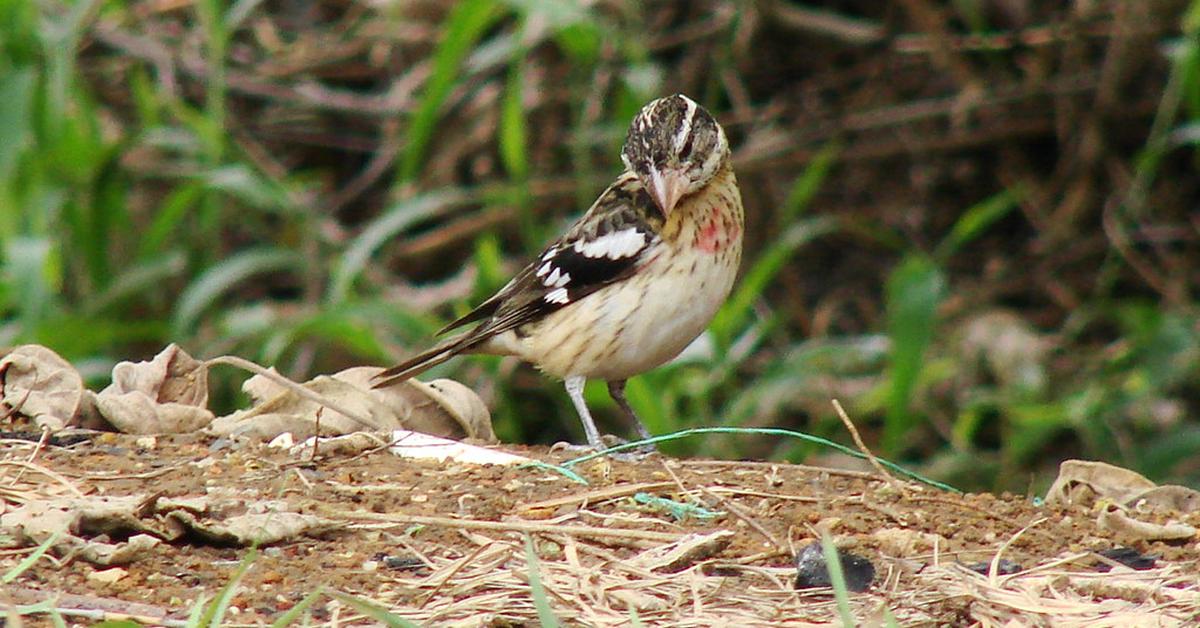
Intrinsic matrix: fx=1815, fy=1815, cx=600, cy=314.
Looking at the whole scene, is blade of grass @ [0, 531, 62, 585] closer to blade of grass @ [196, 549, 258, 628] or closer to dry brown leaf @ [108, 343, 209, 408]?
blade of grass @ [196, 549, 258, 628]

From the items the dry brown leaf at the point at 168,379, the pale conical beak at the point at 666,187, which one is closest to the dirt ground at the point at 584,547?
the dry brown leaf at the point at 168,379

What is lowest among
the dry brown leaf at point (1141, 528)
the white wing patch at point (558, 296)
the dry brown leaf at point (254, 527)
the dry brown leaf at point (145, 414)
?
the dry brown leaf at point (254, 527)

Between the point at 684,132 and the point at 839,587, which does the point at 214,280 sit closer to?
the point at 684,132

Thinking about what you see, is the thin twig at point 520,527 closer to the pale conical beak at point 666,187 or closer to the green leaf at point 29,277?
the pale conical beak at point 666,187

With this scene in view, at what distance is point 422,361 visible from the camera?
217 inches

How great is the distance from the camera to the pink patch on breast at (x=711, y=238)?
214 inches

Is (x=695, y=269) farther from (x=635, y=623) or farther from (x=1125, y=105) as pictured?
(x=1125, y=105)

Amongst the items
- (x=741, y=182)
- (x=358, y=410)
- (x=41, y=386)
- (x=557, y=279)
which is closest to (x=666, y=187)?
(x=557, y=279)

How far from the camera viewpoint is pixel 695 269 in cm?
542

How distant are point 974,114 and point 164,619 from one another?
272 inches

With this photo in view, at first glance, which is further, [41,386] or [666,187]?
[666,187]

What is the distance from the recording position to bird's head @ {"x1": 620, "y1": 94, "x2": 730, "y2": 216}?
5438 millimetres

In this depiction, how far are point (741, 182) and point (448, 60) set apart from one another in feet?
6.36

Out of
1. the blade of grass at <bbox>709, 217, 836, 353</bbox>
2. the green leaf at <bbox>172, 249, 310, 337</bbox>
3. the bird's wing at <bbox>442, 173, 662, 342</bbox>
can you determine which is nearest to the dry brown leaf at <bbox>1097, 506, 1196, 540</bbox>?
the bird's wing at <bbox>442, 173, 662, 342</bbox>
